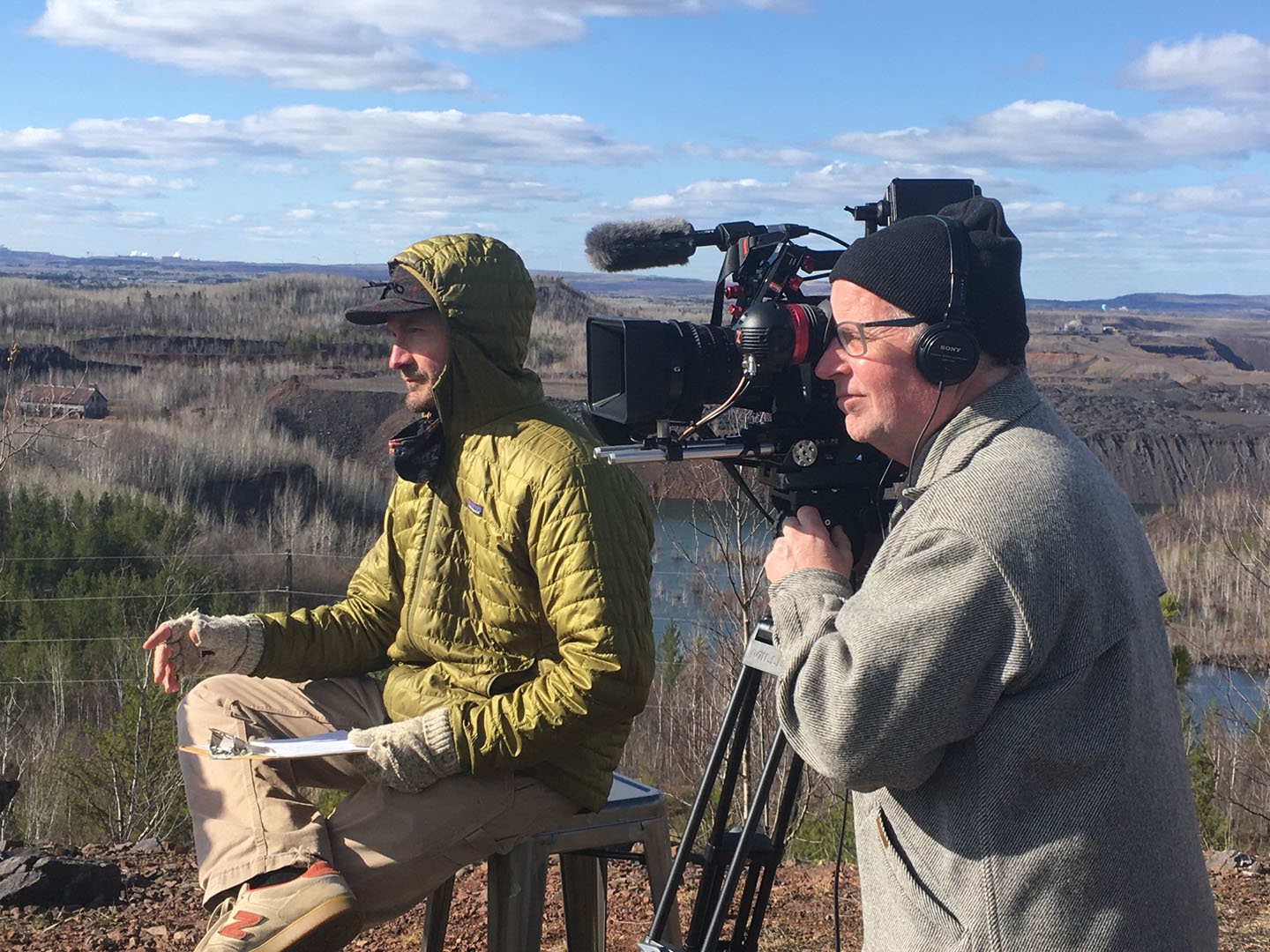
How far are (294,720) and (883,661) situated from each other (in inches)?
66.1

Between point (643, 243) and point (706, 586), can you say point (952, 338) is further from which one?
point (706, 586)

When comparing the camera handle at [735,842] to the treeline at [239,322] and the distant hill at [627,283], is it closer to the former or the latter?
the treeline at [239,322]

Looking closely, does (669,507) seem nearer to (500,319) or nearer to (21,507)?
(21,507)

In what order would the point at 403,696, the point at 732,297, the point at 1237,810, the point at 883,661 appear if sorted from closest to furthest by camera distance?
the point at 883,661 → the point at 732,297 → the point at 403,696 → the point at 1237,810

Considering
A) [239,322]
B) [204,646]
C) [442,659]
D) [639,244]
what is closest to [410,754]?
[442,659]

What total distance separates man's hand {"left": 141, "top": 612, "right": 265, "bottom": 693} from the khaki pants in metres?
0.19

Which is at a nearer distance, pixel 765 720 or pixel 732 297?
pixel 732 297

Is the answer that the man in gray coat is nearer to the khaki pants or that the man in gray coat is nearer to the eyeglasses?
the eyeglasses

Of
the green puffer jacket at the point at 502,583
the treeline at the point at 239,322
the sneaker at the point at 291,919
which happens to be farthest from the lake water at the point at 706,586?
the treeline at the point at 239,322

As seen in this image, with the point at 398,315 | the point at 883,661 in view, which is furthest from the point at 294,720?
the point at 883,661

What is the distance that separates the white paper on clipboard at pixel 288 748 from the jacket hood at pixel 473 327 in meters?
0.72

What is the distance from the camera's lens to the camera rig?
2.10 metres

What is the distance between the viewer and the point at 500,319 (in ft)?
9.09

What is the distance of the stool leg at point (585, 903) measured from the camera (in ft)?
8.96
